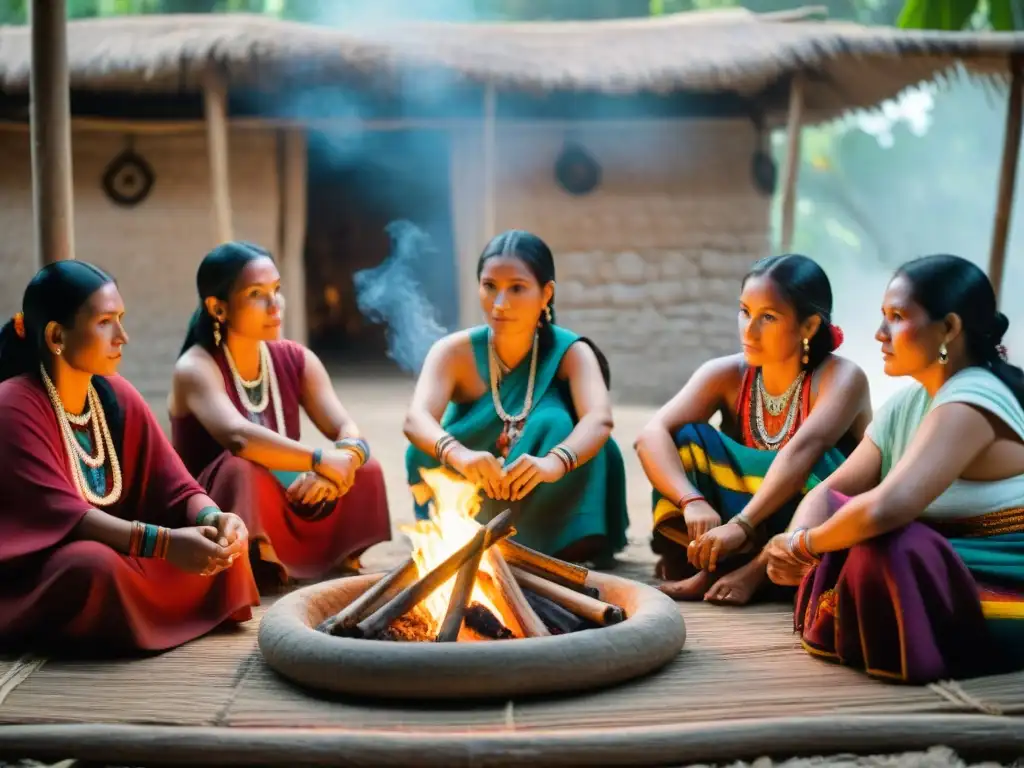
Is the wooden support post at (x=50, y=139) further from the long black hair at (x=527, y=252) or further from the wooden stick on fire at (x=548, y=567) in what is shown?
the wooden stick on fire at (x=548, y=567)

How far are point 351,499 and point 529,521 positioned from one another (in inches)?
26.6

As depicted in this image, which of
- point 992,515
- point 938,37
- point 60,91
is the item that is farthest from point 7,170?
point 992,515

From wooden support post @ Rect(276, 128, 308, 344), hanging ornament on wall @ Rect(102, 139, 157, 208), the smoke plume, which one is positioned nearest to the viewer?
hanging ornament on wall @ Rect(102, 139, 157, 208)

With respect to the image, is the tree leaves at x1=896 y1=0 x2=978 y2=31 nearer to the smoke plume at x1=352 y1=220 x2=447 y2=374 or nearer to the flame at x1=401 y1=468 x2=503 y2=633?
the smoke plume at x1=352 y1=220 x2=447 y2=374

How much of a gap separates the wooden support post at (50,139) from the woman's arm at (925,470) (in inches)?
122

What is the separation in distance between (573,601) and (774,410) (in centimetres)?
120

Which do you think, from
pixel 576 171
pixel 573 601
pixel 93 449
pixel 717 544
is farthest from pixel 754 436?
pixel 576 171

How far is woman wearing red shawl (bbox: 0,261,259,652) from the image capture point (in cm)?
281

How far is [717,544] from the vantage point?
11.1ft

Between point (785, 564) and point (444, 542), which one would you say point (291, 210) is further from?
point (785, 564)

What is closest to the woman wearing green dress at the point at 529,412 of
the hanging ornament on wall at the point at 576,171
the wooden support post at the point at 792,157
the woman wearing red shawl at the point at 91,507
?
the woman wearing red shawl at the point at 91,507

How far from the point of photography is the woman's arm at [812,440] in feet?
11.3

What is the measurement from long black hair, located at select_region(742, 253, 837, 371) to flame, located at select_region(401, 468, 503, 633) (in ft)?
3.89

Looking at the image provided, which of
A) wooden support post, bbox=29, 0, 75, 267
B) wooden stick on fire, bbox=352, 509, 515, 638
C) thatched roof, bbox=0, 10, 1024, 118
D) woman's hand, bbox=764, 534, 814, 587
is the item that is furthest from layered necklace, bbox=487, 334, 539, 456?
thatched roof, bbox=0, 10, 1024, 118
